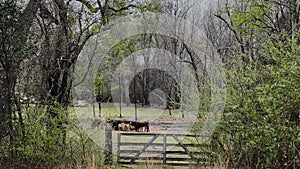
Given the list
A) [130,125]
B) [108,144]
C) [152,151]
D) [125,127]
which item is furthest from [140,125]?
[108,144]

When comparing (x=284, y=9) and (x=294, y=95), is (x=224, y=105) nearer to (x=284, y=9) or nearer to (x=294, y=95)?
(x=294, y=95)

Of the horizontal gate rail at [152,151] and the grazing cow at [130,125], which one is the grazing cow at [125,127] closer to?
the grazing cow at [130,125]

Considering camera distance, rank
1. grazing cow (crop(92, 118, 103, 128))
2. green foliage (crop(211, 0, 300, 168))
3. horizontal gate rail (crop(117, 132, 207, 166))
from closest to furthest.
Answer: green foliage (crop(211, 0, 300, 168))
grazing cow (crop(92, 118, 103, 128))
horizontal gate rail (crop(117, 132, 207, 166))

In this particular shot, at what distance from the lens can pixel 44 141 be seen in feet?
13.9

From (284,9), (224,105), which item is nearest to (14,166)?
(224,105)

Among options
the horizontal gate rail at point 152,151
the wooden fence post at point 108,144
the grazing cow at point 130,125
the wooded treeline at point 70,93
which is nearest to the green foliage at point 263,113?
the wooded treeline at point 70,93

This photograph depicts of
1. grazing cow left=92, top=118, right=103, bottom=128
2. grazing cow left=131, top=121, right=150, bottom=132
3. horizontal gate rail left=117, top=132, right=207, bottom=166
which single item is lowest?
horizontal gate rail left=117, top=132, right=207, bottom=166

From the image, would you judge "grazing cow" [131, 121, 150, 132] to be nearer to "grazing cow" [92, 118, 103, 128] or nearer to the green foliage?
"grazing cow" [92, 118, 103, 128]

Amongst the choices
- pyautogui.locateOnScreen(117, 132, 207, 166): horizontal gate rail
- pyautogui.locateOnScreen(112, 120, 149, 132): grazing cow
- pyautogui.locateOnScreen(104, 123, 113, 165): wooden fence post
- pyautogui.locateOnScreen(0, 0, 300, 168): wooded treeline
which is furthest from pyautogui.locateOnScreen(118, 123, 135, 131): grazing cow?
pyautogui.locateOnScreen(104, 123, 113, 165): wooden fence post

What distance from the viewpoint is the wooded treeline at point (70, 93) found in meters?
3.58

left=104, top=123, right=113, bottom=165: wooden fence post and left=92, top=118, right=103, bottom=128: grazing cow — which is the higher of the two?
left=92, top=118, right=103, bottom=128: grazing cow

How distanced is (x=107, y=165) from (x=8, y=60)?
6.50 ft

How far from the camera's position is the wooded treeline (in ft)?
11.7

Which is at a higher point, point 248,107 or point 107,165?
point 248,107
